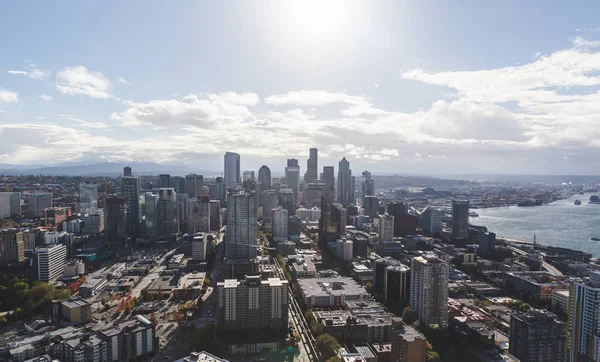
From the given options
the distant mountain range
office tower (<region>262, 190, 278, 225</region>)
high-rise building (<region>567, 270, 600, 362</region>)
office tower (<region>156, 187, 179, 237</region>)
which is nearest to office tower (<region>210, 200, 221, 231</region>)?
office tower (<region>156, 187, 179, 237</region>)

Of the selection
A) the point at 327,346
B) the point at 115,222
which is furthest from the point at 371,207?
the point at 327,346

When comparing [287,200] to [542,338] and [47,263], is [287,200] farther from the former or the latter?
[542,338]

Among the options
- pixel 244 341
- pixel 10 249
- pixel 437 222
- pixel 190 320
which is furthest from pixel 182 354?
pixel 437 222

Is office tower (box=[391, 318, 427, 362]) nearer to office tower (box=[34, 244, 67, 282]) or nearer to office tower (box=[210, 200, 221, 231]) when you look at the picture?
office tower (box=[34, 244, 67, 282])

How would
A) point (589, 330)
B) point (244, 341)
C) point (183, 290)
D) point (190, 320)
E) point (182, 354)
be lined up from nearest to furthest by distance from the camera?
point (589, 330) → point (182, 354) → point (244, 341) → point (190, 320) → point (183, 290)

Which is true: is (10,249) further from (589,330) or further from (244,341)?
(589,330)
